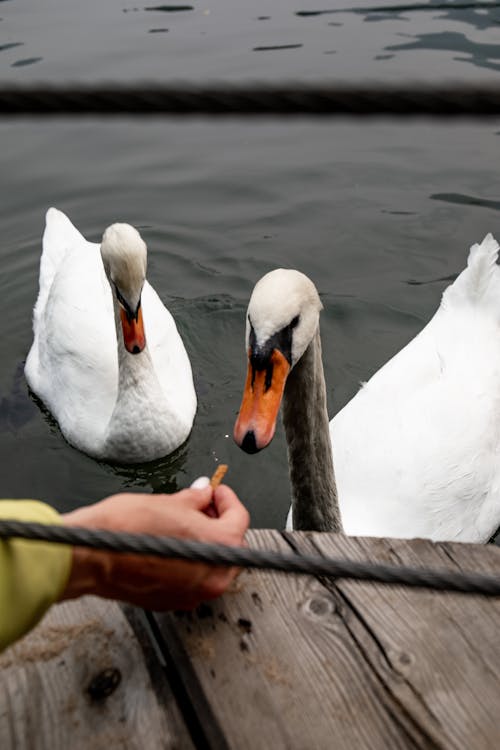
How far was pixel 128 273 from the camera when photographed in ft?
13.6

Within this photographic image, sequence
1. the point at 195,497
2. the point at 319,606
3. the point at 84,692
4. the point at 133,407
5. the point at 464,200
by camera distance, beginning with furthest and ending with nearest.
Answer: the point at 464,200, the point at 133,407, the point at 319,606, the point at 195,497, the point at 84,692

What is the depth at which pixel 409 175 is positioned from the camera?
23.2 ft

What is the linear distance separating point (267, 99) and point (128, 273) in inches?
132

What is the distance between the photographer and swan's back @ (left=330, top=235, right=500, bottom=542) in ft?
12.0

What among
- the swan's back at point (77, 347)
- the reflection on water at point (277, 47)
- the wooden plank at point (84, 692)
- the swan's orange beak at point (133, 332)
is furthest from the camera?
the reflection on water at point (277, 47)

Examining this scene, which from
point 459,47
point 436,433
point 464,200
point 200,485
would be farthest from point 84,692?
point 459,47

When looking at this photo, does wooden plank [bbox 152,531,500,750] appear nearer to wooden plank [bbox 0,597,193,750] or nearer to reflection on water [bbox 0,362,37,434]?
wooden plank [bbox 0,597,193,750]

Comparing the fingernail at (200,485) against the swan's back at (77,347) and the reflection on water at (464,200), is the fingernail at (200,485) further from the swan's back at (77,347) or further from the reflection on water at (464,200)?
the reflection on water at (464,200)

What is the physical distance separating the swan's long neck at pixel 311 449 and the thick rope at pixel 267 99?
222 centimetres

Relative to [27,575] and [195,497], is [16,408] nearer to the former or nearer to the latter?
[195,497]

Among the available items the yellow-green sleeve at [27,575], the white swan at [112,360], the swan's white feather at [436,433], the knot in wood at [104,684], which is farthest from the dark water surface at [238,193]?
the yellow-green sleeve at [27,575]

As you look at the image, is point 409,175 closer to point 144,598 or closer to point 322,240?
point 322,240

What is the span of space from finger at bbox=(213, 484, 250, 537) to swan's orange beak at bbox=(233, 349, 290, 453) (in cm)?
88

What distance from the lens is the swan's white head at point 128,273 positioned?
4.12 meters
